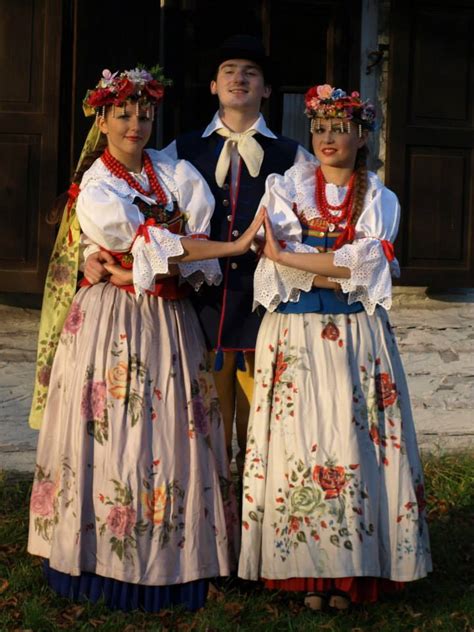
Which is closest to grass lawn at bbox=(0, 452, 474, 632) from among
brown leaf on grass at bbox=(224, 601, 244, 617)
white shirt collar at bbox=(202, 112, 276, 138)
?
brown leaf on grass at bbox=(224, 601, 244, 617)

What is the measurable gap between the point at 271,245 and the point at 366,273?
338 mm

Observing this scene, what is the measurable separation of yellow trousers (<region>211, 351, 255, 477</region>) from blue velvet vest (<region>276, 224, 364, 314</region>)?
399 millimetres

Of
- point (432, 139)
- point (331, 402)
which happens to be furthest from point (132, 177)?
point (432, 139)

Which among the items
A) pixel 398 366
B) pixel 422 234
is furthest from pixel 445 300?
pixel 398 366

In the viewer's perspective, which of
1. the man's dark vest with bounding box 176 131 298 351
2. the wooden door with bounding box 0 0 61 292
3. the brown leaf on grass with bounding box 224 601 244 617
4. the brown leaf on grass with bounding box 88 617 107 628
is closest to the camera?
the brown leaf on grass with bounding box 88 617 107 628

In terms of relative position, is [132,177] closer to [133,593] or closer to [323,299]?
[323,299]

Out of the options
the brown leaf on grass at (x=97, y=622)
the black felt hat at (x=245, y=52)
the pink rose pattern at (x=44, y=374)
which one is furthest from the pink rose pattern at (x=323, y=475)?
the black felt hat at (x=245, y=52)

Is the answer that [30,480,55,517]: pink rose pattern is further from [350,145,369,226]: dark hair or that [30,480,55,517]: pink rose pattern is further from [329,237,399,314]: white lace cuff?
[350,145,369,226]: dark hair

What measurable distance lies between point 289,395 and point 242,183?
2.88 feet

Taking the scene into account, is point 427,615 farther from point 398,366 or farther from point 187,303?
point 187,303

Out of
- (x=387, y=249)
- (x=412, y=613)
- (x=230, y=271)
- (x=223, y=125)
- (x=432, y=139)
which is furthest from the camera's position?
(x=432, y=139)

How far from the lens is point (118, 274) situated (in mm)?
3902

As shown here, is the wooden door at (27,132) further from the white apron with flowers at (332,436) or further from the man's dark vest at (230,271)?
the white apron with flowers at (332,436)

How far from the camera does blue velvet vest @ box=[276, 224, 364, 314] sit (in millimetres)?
3896
